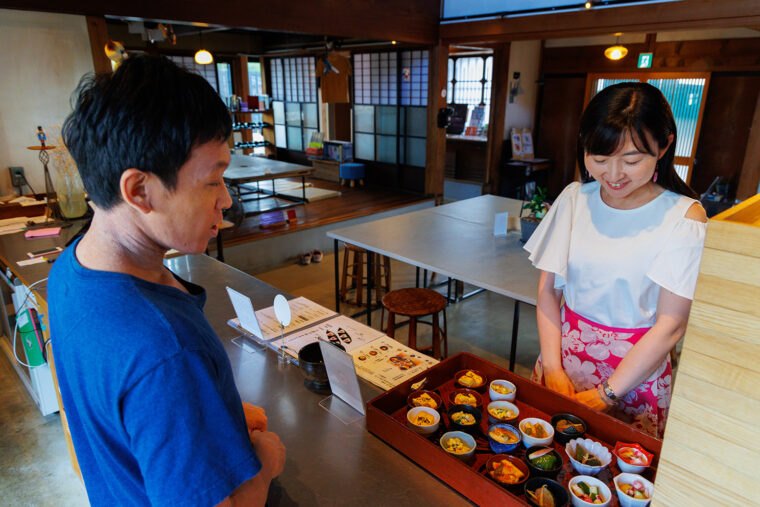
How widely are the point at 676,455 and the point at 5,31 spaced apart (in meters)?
4.36

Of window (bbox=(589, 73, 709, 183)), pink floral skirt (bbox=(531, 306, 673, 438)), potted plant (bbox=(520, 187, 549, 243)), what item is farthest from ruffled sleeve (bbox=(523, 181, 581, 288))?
window (bbox=(589, 73, 709, 183))

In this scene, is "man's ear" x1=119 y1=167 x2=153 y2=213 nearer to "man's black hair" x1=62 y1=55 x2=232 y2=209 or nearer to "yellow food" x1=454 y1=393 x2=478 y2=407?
"man's black hair" x1=62 y1=55 x2=232 y2=209

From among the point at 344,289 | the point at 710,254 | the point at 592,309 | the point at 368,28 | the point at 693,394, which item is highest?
the point at 368,28

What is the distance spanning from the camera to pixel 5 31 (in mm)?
3260

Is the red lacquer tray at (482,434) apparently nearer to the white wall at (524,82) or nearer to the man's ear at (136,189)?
the man's ear at (136,189)

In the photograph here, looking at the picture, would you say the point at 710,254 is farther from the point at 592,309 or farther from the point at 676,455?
the point at 592,309

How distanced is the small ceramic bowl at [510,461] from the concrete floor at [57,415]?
1898mm

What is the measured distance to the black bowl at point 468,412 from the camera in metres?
1.11

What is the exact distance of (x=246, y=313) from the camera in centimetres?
156

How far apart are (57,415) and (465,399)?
8.04ft

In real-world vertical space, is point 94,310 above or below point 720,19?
below

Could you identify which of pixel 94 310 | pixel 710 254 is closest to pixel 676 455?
pixel 710 254

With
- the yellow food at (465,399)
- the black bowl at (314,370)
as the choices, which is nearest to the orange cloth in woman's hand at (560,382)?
the yellow food at (465,399)

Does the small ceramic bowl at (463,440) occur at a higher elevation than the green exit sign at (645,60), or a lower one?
lower
